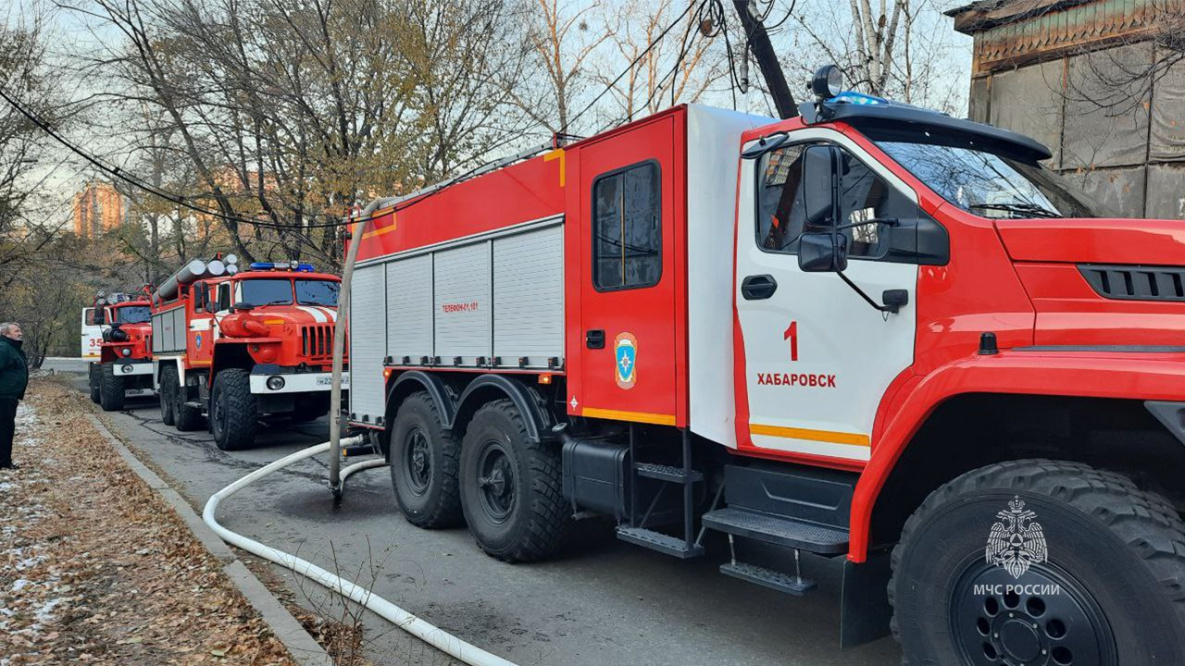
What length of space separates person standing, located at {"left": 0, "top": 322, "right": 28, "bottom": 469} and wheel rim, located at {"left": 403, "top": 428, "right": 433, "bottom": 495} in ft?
18.1

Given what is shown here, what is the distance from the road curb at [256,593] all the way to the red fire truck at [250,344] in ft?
A: 13.0

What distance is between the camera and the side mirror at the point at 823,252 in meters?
3.50

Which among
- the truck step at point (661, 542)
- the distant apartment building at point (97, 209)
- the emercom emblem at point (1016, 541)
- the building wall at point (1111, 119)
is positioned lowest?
the truck step at point (661, 542)

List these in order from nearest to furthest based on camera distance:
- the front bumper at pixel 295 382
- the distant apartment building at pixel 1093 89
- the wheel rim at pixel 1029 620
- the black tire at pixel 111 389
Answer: the wheel rim at pixel 1029 620
the distant apartment building at pixel 1093 89
the front bumper at pixel 295 382
the black tire at pixel 111 389

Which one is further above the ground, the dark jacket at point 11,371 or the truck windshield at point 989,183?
the truck windshield at point 989,183

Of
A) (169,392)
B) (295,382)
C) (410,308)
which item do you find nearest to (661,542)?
(410,308)

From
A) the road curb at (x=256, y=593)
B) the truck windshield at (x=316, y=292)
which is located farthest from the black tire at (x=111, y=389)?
the road curb at (x=256, y=593)

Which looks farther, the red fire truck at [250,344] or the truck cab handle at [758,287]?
the red fire truck at [250,344]

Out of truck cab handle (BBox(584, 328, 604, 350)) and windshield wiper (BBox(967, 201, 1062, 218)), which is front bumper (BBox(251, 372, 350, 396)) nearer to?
truck cab handle (BBox(584, 328, 604, 350))

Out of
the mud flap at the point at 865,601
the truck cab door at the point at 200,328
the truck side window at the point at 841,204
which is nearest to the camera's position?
the mud flap at the point at 865,601

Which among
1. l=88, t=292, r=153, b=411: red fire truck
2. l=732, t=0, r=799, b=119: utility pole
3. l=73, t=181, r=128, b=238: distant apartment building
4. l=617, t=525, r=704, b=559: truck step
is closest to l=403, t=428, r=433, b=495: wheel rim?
l=617, t=525, r=704, b=559: truck step

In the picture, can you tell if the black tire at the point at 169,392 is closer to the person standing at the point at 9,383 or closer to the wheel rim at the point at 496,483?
the person standing at the point at 9,383

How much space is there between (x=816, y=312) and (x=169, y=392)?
50.4ft

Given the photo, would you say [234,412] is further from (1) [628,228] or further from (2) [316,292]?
(1) [628,228]
